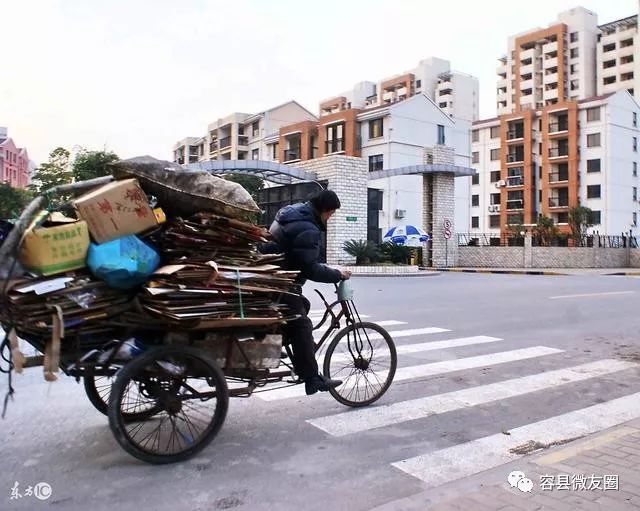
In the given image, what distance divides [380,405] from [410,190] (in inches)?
1643

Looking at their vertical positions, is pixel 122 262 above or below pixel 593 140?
below

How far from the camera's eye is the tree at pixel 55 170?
1266 inches

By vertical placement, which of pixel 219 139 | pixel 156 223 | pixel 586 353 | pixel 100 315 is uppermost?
pixel 219 139

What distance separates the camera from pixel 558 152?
6219 centimetres

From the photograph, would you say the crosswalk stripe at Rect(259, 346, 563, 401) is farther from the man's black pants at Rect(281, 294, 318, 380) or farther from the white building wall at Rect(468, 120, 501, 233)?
the white building wall at Rect(468, 120, 501, 233)

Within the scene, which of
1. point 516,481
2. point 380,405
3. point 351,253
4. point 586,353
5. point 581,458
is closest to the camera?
point 516,481

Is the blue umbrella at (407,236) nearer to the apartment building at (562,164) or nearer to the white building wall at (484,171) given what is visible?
the apartment building at (562,164)

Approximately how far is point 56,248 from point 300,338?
1871 millimetres

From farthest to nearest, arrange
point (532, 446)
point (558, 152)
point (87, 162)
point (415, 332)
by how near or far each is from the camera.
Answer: point (558, 152) → point (87, 162) → point (415, 332) → point (532, 446)

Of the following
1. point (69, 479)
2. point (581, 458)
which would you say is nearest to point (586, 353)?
point (581, 458)

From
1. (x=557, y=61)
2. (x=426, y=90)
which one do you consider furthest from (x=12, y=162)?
(x=557, y=61)

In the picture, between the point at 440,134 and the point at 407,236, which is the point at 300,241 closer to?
the point at 407,236

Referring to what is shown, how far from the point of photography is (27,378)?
20.6ft

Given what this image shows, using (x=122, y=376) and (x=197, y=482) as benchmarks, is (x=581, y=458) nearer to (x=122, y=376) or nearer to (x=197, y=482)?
(x=197, y=482)
